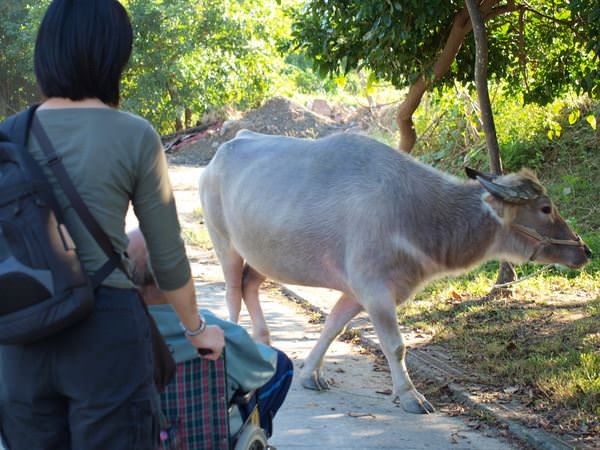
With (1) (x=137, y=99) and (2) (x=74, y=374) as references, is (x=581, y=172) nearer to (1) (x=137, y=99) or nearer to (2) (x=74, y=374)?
(2) (x=74, y=374)

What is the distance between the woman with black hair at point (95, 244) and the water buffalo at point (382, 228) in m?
3.25

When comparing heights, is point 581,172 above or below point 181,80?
above

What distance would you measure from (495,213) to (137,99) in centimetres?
1776

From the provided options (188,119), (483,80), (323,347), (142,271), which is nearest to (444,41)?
(483,80)

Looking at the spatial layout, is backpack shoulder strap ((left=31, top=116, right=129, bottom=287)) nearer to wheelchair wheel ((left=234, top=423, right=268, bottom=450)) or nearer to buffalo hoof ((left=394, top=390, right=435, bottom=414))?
A: wheelchair wheel ((left=234, top=423, right=268, bottom=450))

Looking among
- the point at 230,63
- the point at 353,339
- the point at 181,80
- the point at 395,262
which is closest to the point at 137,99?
the point at 181,80

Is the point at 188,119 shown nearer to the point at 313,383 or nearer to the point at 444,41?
the point at 444,41

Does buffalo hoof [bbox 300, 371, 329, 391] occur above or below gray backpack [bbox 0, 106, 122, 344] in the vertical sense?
below

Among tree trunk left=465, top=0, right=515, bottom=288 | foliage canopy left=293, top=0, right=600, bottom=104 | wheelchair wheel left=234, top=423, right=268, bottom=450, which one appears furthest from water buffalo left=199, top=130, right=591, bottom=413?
wheelchair wheel left=234, top=423, right=268, bottom=450

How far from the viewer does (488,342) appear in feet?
22.5

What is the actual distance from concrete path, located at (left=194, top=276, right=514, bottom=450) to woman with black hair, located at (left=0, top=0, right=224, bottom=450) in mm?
2673

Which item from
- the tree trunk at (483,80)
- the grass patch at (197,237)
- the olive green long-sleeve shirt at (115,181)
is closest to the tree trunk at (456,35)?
the tree trunk at (483,80)

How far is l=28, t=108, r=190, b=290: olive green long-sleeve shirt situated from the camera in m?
2.43

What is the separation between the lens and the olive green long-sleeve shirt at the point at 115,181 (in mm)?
2432
